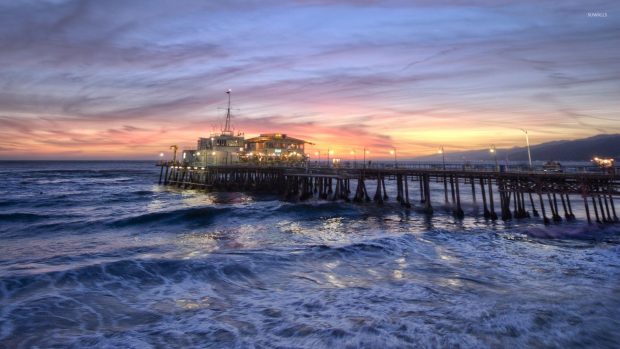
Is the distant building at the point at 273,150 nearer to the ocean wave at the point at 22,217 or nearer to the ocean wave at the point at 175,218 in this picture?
the ocean wave at the point at 175,218

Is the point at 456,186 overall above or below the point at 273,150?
below

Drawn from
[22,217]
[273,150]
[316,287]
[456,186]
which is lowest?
[316,287]

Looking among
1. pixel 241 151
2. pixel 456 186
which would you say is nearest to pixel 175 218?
pixel 456 186

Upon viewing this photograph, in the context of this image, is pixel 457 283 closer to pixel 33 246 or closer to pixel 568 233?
pixel 568 233

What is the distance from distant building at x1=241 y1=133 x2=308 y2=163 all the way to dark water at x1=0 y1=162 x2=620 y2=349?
45217 millimetres

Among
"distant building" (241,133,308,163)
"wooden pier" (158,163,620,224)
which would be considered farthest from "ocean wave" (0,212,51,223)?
"distant building" (241,133,308,163)

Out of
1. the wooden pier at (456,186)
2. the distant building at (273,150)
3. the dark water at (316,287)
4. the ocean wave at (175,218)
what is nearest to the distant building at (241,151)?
the distant building at (273,150)

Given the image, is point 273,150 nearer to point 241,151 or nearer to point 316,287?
point 241,151

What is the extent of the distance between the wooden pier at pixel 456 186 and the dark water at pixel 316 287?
9.85ft

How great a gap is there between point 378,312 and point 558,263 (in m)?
10.9

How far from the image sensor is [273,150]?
7094cm

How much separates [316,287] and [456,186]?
2236 centimetres

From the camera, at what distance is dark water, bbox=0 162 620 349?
8.92 m

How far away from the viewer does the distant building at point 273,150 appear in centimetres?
6988
